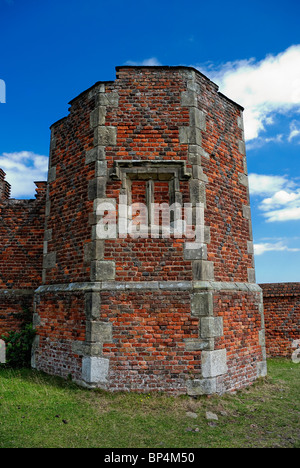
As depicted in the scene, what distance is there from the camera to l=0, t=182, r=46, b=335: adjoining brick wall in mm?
8812

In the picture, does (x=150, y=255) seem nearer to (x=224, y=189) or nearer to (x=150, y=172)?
(x=150, y=172)

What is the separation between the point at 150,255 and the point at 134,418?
279 centimetres

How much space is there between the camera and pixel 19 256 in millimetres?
9234

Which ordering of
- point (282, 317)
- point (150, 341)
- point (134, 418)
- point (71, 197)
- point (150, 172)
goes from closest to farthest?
point (134, 418) → point (150, 341) → point (150, 172) → point (71, 197) → point (282, 317)

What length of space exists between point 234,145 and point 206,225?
8.54ft

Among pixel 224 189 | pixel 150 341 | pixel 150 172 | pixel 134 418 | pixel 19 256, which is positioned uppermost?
pixel 150 172

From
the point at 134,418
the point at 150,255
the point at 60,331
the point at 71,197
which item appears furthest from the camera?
the point at 71,197

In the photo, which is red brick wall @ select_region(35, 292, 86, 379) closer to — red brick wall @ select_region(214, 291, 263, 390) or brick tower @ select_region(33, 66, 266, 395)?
brick tower @ select_region(33, 66, 266, 395)

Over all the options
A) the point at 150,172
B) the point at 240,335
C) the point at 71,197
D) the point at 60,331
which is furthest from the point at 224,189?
the point at 60,331

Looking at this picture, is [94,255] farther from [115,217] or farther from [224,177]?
[224,177]

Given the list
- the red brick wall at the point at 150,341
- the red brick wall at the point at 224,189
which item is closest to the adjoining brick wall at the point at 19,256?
the red brick wall at the point at 150,341

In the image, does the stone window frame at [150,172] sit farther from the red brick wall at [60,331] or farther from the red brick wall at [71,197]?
the red brick wall at [60,331]

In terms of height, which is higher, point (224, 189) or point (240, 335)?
point (224, 189)

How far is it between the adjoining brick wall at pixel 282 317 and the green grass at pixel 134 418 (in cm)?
466
